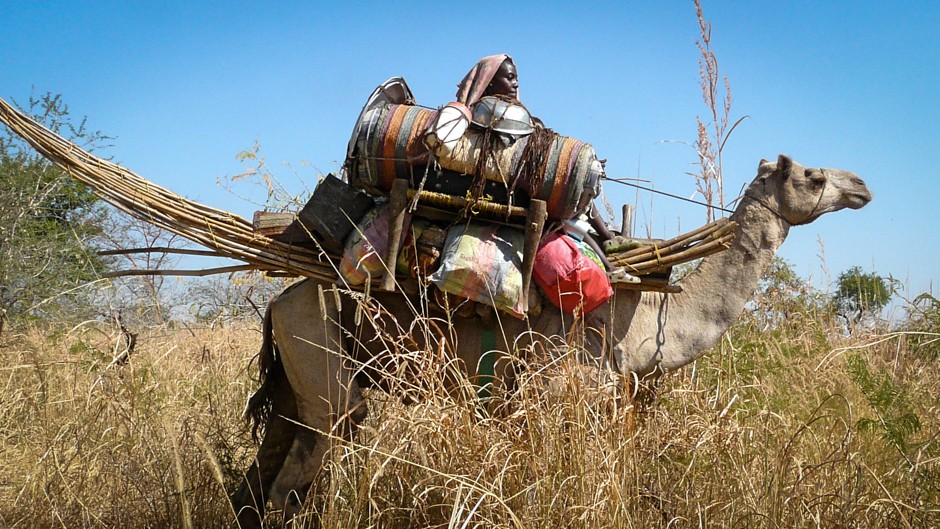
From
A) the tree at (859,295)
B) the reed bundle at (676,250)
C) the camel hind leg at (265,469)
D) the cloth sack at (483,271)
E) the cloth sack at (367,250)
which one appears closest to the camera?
the cloth sack at (483,271)

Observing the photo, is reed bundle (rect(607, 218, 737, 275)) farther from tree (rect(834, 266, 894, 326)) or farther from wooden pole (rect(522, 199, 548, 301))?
tree (rect(834, 266, 894, 326))

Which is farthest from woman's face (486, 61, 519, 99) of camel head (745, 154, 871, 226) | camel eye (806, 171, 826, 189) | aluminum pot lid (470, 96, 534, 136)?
camel eye (806, 171, 826, 189)

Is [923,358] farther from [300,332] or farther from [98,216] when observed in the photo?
[98,216]

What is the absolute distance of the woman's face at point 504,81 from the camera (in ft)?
15.1

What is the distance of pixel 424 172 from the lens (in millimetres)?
4129

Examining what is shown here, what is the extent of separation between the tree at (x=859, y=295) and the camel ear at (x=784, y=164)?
2.42 m

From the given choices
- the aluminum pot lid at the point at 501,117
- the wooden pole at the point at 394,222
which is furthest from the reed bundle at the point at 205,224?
the aluminum pot lid at the point at 501,117

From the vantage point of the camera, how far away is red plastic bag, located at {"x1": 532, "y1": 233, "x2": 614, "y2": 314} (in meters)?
4.02

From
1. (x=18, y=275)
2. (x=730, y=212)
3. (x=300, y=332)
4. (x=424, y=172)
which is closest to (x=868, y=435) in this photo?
(x=730, y=212)

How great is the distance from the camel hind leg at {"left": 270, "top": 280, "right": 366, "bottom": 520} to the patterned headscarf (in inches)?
51.8

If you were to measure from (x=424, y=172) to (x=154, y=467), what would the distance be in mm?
2224

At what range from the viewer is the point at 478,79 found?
→ 14.7 ft

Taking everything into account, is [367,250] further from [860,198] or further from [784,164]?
[860,198]

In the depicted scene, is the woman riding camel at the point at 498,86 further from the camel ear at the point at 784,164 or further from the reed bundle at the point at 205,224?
Answer: the camel ear at the point at 784,164
